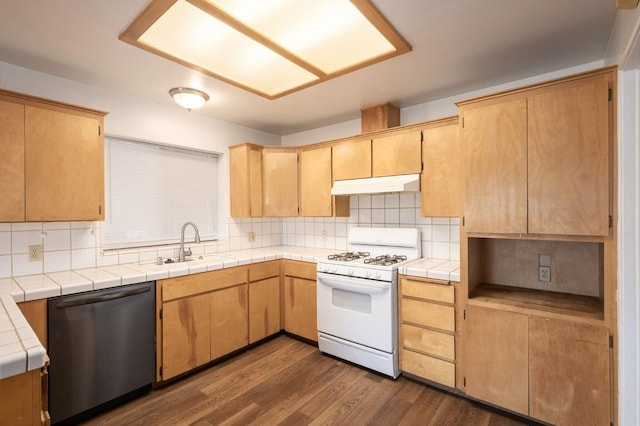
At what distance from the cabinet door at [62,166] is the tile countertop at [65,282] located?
1.40 ft

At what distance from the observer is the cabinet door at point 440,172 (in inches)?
97.7

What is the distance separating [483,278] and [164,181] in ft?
10.0

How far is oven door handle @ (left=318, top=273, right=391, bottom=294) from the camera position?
2480mm

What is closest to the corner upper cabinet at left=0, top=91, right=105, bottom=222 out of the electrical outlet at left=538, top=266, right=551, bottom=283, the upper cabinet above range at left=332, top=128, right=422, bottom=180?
the upper cabinet above range at left=332, top=128, right=422, bottom=180

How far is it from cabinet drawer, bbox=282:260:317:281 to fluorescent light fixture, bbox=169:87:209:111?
1721 mm

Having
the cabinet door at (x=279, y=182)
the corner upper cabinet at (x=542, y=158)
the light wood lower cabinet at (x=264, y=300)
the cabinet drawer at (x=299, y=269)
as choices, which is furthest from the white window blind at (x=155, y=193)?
the corner upper cabinet at (x=542, y=158)

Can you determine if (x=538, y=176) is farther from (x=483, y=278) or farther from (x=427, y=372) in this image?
(x=427, y=372)

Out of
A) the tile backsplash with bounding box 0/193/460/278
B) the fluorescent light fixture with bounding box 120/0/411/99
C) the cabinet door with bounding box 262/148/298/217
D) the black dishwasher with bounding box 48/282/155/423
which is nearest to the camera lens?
the fluorescent light fixture with bounding box 120/0/411/99

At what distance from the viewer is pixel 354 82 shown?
247 cm

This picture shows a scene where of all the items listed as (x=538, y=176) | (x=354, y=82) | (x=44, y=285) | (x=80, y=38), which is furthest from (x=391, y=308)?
(x=80, y=38)

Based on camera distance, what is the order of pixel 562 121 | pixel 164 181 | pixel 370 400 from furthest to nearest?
pixel 164 181 → pixel 370 400 → pixel 562 121

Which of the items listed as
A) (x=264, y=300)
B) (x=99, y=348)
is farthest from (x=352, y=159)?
(x=99, y=348)

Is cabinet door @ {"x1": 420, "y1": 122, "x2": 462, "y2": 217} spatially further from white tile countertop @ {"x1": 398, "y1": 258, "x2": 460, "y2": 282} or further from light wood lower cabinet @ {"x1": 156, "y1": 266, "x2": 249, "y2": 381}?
light wood lower cabinet @ {"x1": 156, "y1": 266, "x2": 249, "y2": 381}

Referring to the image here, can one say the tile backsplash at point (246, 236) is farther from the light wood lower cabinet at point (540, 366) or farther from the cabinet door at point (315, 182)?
the light wood lower cabinet at point (540, 366)
